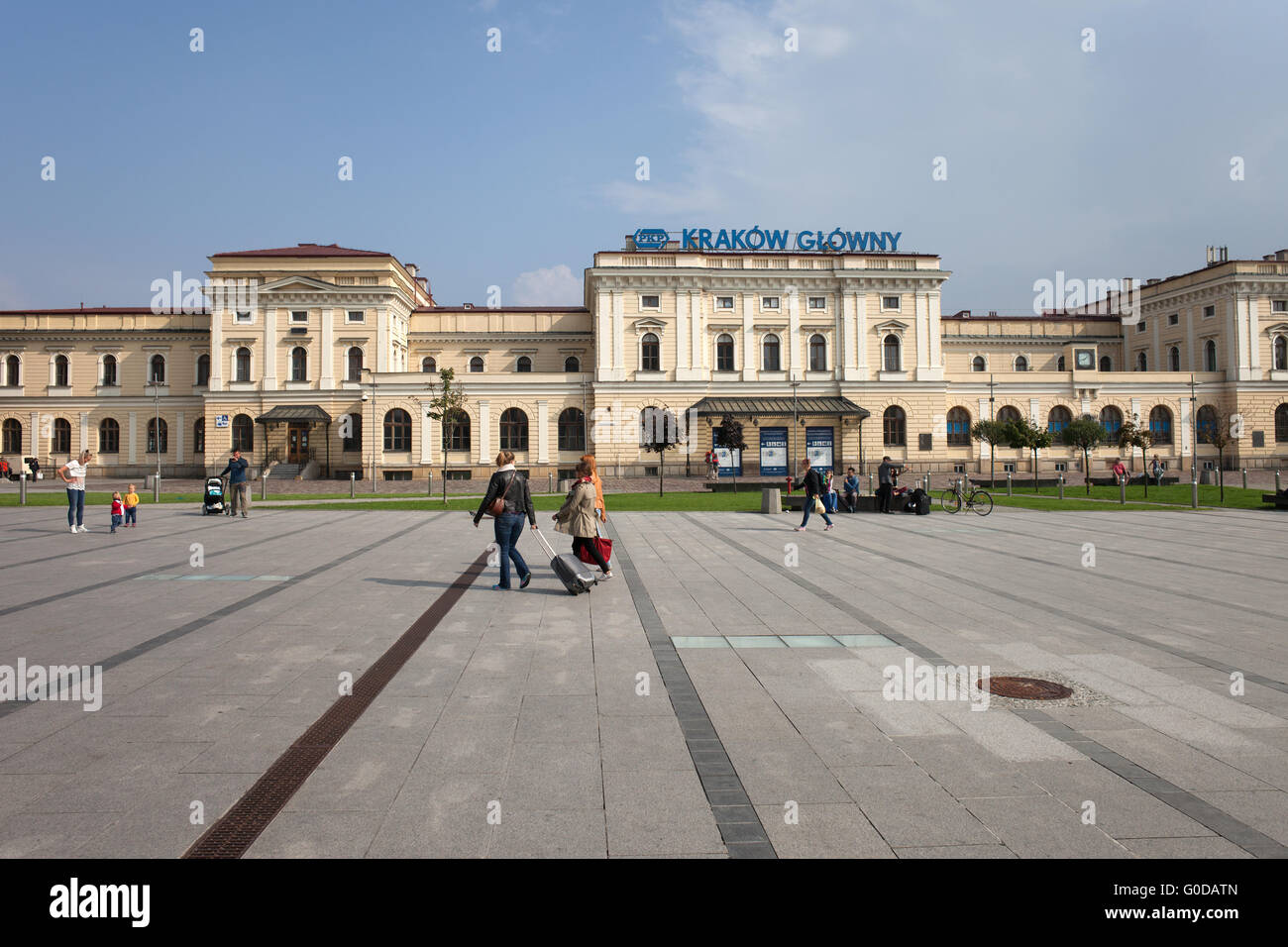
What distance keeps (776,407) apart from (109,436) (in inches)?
1867

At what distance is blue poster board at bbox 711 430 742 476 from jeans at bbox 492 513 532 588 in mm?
40298

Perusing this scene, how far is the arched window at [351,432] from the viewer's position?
168 feet

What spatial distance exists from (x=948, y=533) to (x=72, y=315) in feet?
207

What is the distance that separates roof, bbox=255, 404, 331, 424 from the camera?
163 ft

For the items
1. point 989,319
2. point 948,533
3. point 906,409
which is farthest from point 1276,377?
point 948,533

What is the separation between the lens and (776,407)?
1965 inches

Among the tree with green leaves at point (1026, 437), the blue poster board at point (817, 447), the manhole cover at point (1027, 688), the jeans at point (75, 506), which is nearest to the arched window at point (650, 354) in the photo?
the blue poster board at point (817, 447)

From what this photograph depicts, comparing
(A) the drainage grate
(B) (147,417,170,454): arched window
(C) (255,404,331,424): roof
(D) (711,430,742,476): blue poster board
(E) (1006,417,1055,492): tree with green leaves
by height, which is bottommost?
(A) the drainage grate

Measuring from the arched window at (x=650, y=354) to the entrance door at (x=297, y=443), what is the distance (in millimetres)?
22838

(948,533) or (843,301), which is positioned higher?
(843,301)

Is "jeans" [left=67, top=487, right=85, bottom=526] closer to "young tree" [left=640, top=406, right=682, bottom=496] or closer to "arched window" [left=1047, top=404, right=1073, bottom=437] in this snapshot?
"young tree" [left=640, top=406, right=682, bottom=496]

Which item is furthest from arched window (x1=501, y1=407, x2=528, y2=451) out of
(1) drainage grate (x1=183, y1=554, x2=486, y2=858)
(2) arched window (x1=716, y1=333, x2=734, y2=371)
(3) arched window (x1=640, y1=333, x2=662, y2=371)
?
(1) drainage grate (x1=183, y1=554, x2=486, y2=858)
